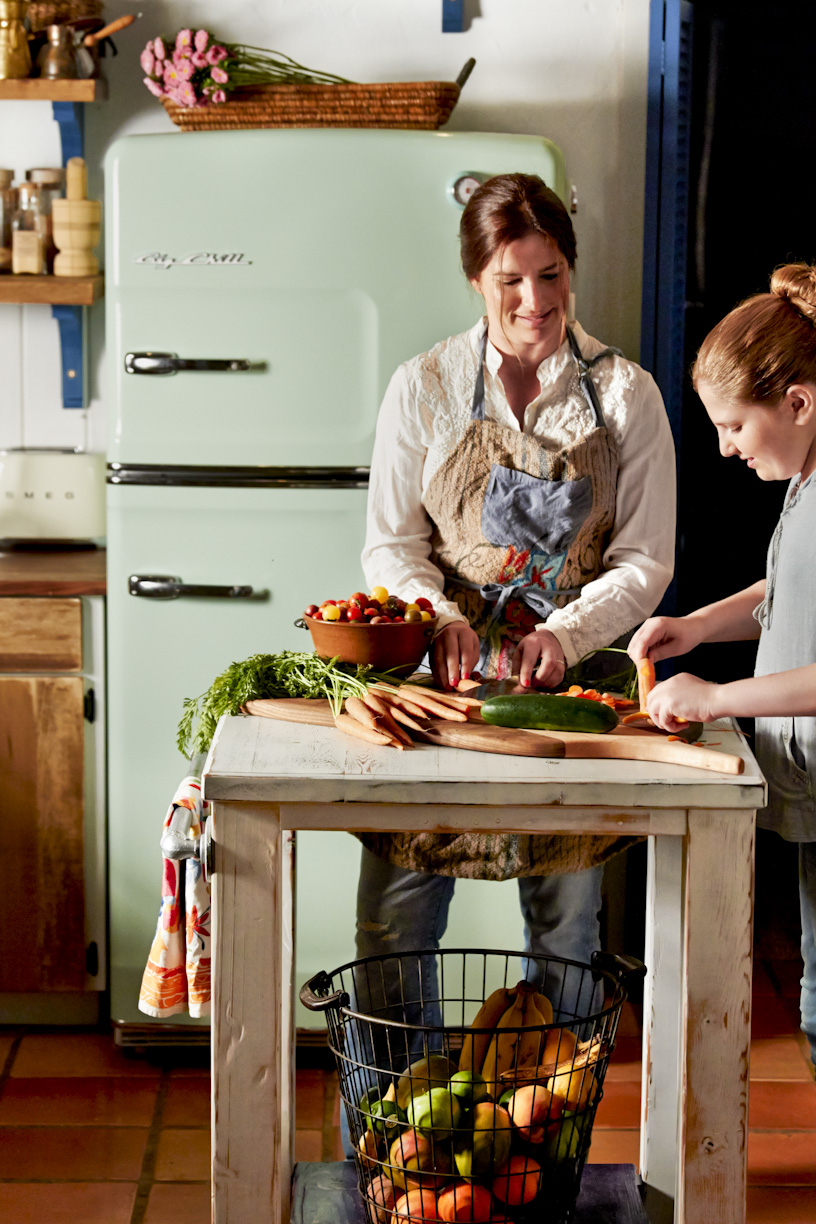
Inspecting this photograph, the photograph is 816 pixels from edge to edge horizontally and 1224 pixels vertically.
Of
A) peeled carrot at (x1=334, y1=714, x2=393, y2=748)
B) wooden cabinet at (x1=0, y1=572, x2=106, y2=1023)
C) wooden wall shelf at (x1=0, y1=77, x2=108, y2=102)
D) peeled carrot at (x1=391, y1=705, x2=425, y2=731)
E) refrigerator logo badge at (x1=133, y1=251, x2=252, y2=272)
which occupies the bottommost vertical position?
wooden cabinet at (x1=0, y1=572, x2=106, y2=1023)

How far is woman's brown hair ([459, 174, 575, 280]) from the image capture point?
1.93 metres

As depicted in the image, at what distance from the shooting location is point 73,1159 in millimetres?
2246

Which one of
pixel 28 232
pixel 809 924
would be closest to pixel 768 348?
pixel 809 924

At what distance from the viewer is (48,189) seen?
2848 mm

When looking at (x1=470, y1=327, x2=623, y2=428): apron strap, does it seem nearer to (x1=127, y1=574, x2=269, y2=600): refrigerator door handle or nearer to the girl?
the girl

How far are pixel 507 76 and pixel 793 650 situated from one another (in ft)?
5.96

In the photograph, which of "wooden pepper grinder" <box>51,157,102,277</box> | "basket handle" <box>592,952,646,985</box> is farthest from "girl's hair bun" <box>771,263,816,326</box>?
"wooden pepper grinder" <box>51,157,102,277</box>

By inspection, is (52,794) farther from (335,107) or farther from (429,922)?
(335,107)

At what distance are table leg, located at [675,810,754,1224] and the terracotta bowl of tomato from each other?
455 millimetres

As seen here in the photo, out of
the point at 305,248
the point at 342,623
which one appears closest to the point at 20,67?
the point at 305,248

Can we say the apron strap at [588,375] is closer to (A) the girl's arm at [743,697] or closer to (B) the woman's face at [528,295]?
(B) the woman's face at [528,295]

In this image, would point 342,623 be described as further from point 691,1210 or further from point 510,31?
point 510,31

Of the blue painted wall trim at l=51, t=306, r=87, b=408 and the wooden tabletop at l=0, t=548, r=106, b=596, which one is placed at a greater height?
the blue painted wall trim at l=51, t=306, r=87, b=408

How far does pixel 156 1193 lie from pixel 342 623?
3.88 ft
